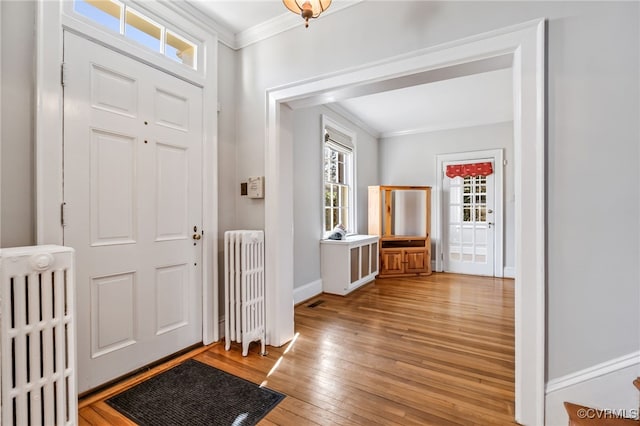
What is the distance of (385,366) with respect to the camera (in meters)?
2.22

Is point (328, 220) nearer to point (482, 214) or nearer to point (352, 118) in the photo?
point (352, 118)

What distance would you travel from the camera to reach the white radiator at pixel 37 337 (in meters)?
1.26

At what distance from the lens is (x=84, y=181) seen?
1.83 m

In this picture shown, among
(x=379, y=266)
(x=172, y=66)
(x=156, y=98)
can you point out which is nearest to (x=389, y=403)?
(x=156, y=98)

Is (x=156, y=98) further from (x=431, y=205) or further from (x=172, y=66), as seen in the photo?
(x=431, y=205)

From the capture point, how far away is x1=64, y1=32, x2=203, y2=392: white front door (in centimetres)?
182

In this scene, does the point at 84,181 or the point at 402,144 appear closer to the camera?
the point at 84,181

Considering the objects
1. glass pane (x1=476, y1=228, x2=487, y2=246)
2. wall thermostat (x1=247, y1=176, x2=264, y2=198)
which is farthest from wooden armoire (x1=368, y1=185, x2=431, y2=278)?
wall thermostat (x1=247, y1=176, x2=264, y2=198)

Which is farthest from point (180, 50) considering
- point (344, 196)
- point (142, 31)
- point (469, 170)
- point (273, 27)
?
point (469, 170)

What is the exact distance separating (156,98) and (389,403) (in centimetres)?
266

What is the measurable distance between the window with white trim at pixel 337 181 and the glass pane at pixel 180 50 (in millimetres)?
2253

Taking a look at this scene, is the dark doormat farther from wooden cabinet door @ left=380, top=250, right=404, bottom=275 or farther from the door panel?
the door panel

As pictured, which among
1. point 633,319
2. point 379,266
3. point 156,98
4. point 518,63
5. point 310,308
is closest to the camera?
point 633,319

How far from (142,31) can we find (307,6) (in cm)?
134
